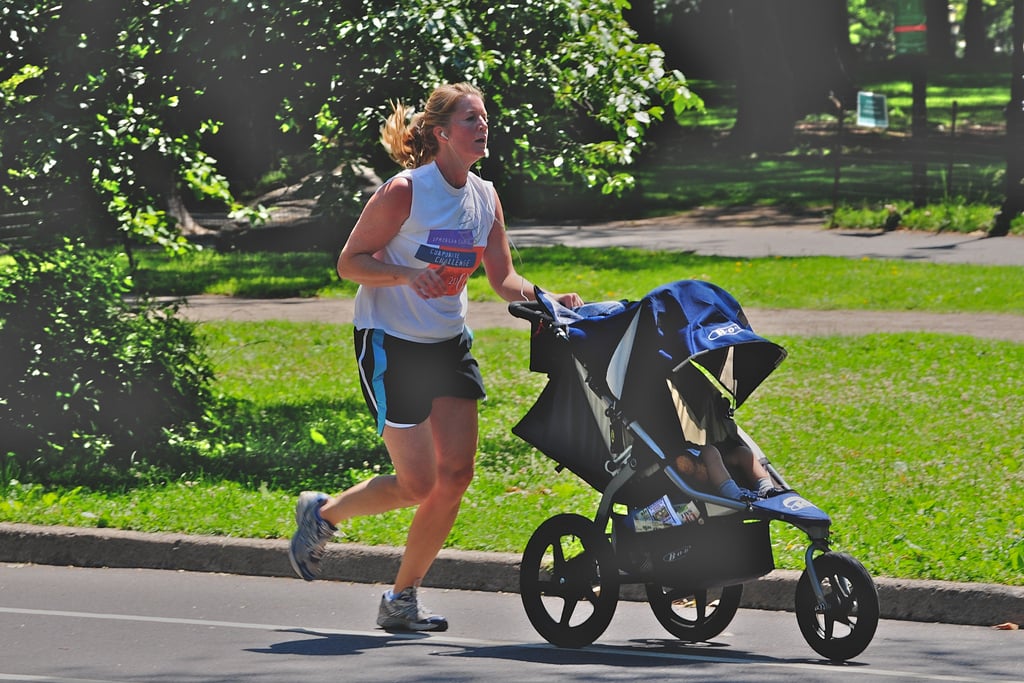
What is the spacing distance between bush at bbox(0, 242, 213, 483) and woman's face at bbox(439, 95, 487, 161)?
12.2 feet

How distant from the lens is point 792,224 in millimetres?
25094

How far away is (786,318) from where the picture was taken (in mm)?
14805

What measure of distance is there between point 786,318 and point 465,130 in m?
9.58

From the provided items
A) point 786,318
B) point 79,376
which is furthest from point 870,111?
point 79,376

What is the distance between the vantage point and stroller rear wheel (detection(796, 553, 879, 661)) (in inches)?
203

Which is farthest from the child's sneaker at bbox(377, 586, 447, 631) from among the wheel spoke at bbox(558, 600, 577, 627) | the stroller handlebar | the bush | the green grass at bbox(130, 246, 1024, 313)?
the green grass at bbox(130, 246, 1024, 313)

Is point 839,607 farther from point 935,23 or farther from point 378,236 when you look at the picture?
point 935,23

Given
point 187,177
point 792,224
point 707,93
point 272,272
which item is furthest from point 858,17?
point 187,177

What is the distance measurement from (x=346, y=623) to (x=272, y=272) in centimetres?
1403

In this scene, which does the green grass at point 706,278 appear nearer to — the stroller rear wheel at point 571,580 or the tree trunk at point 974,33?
the stroller rear wheel at point 571,580

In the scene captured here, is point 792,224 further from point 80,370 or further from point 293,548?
point 293,548

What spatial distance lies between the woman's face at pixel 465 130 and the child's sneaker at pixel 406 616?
1695 mm

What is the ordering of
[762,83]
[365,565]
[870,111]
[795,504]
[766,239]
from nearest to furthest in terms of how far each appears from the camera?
[795,504] < [365,565] < [766,239] < [870,111] < [762,83]

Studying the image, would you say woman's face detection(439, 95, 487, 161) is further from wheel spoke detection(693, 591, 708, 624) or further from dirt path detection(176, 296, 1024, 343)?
dirt path detection(176, 296, 1024, 343)
